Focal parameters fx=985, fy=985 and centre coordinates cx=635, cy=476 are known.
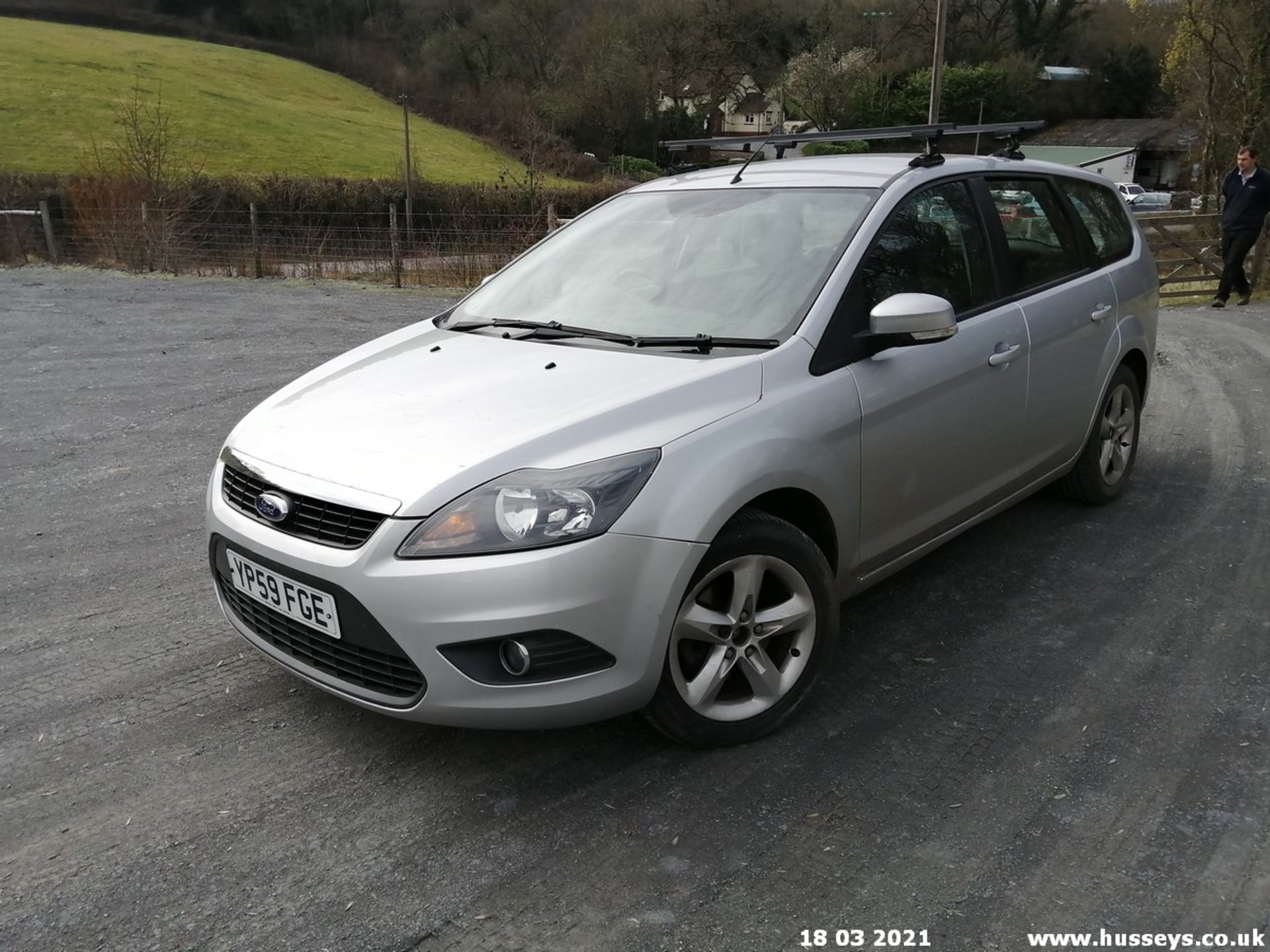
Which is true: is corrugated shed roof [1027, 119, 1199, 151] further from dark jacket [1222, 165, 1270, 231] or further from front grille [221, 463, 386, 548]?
front grille [221, 463, 386, 548]

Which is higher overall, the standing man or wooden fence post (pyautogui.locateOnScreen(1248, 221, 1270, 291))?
the standing man

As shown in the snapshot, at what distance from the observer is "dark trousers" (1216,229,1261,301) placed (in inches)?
507

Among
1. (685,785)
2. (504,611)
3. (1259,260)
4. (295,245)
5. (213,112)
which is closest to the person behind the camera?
(504,611)

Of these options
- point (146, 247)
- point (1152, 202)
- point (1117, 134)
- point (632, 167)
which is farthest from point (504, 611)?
point (1117, 134)

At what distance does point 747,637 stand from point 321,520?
→ 1275 mm

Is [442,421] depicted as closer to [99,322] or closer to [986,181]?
[986,181]

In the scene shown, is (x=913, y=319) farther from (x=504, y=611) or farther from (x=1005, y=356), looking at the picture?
(x=504, y=611)

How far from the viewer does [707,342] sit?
3.21 metres

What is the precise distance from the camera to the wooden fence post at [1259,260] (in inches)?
568

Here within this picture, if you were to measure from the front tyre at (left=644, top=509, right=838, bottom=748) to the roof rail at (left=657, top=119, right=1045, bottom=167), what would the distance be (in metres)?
1.80

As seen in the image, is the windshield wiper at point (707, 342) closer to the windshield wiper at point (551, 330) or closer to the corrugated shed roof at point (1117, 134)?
the windshield wiper at point (551, 330)

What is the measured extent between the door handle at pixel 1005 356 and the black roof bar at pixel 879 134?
0.84 metres

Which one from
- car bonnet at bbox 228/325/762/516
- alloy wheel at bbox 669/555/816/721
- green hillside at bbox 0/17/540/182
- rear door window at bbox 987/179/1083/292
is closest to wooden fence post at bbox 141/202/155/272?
car bonnet at bbox 228/325/762/516

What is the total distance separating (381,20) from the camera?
277 ft
